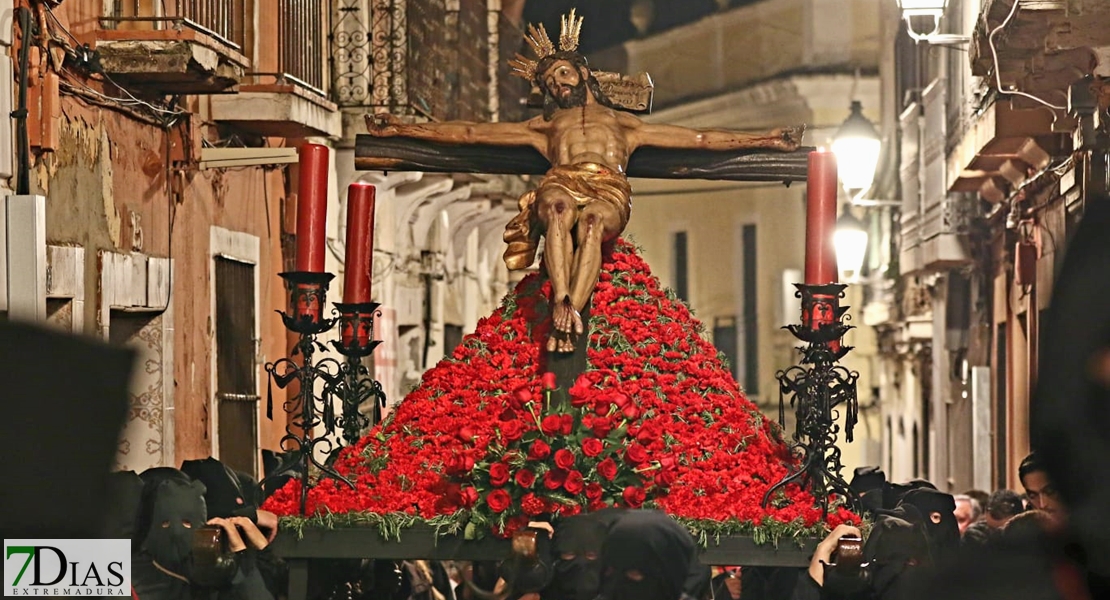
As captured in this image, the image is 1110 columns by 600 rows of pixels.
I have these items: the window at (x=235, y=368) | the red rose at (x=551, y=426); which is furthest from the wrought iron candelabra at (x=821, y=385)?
the window at (x=235, y=368)

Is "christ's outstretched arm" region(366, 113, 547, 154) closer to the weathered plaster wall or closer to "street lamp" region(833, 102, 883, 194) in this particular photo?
the weathered plaster wall

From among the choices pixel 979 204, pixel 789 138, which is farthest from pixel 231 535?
pixel 979 204

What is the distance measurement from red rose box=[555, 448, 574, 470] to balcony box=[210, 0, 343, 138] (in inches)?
218

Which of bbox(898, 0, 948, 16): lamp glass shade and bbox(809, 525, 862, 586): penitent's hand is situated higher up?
bbox(898, 0, 948, 16): lamp glass shade

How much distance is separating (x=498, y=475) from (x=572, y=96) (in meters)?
1.31

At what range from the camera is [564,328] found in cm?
522

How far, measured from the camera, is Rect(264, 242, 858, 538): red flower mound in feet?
16.0

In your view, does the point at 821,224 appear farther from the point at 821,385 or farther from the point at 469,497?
the point at 469,497

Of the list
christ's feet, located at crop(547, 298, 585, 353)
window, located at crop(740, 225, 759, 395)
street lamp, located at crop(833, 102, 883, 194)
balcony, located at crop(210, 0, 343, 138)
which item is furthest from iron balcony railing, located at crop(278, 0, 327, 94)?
window, located at crop(740, 225, 759, 395)

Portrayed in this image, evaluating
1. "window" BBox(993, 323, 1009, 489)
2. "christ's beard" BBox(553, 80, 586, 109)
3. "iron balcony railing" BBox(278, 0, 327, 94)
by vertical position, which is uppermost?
"iron balcony railing" BBox(278, 0, 327, 94)

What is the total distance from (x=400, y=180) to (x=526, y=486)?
8.04 metres

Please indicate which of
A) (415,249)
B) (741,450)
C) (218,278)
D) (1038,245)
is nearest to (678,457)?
(741,450)

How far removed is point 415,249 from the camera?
14844 mm

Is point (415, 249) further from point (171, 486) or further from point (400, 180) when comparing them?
point (171, 486)
